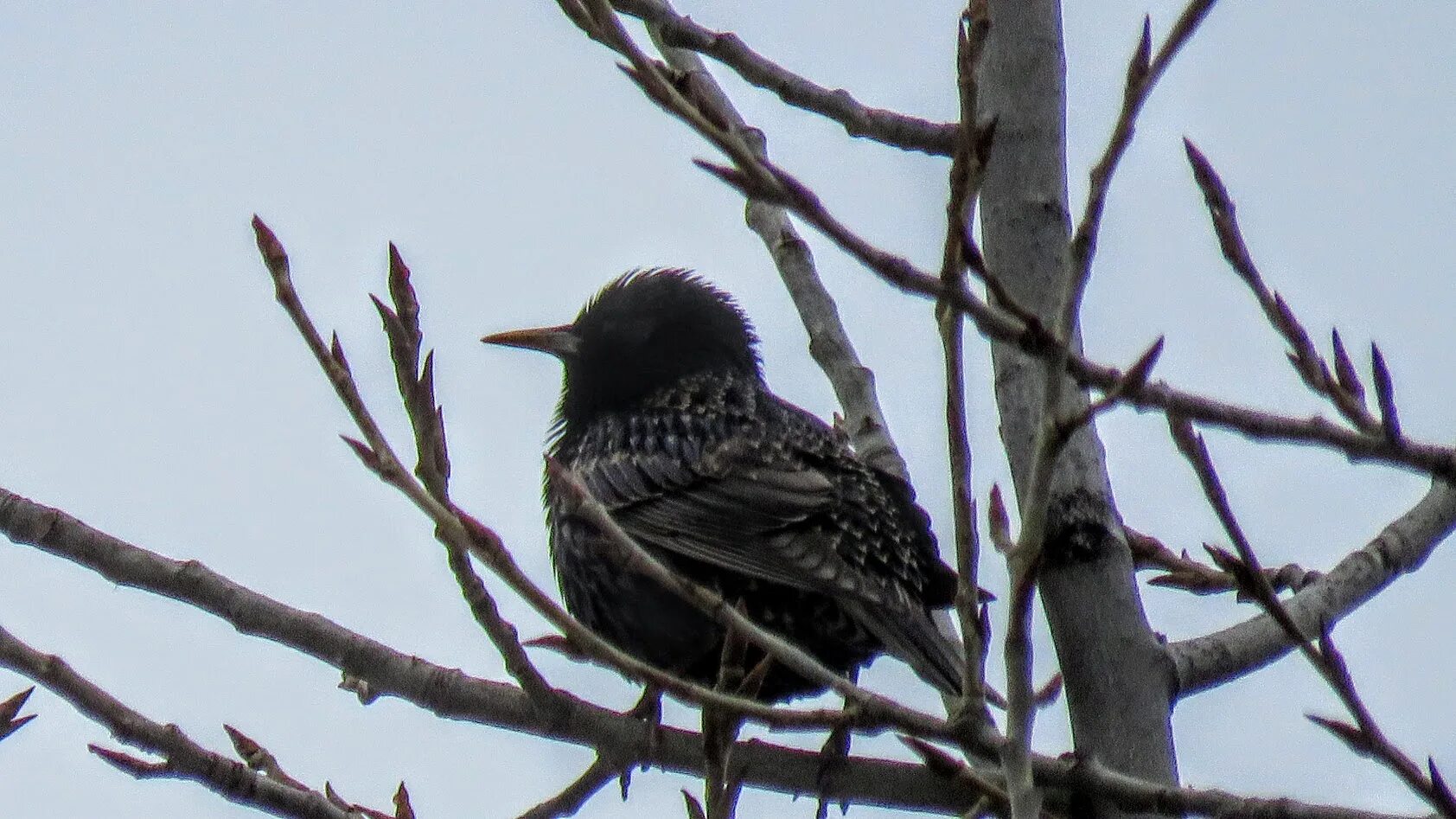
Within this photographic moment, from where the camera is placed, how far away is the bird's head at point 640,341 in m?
6.21

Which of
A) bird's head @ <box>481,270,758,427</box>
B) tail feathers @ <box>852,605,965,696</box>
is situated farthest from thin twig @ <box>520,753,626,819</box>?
bird's head @ <box>481,270,758,427</box>

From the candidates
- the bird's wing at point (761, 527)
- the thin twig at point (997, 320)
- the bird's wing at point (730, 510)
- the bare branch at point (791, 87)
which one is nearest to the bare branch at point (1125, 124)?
the thin twig at point (997, 320)

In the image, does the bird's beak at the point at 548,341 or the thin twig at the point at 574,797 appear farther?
the bird's beak at the point at 548,341

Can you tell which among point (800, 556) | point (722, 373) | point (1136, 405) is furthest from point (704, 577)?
point (1136, 405)

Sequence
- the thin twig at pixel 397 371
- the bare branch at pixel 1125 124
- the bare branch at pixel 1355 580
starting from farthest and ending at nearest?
the bare branch at pixel 1355 580 < the thin twig at pixel 397 371 < the bare branch at pixel 1125 124

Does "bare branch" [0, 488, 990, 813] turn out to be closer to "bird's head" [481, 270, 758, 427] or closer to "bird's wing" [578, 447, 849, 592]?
"bird's wing" [578, 447, 849, 592]

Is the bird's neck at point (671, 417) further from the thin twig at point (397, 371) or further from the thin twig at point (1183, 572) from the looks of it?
the thin twig at point (397, 371)

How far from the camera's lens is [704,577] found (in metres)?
5.12

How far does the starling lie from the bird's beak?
70 mm

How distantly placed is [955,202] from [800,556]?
245cm

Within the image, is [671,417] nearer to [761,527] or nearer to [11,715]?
[761,527]

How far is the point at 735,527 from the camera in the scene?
16.5 ft

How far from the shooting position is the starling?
15.6 ft

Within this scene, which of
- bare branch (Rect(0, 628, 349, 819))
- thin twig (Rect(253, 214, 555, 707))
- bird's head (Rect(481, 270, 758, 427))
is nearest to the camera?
thin twig (Rect(253, 214, 555, 707))
